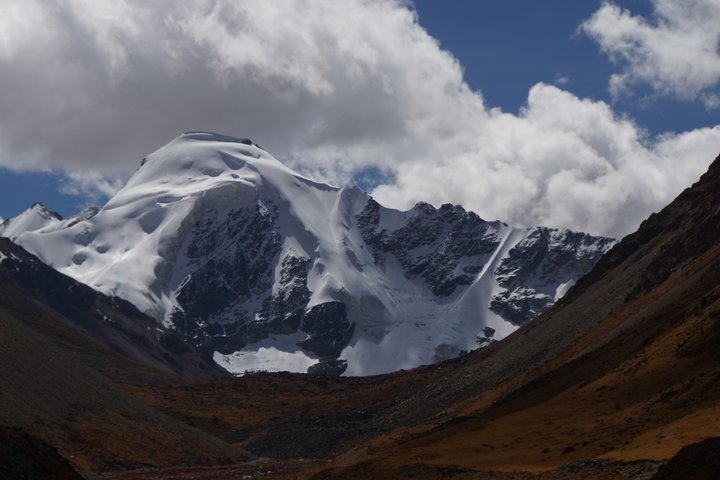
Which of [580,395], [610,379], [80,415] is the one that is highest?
[80,415]

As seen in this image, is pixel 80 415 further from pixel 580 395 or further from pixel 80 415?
pixel 580 395

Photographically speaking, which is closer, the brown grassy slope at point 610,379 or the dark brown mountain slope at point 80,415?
the brown grassy slope at point 610,379

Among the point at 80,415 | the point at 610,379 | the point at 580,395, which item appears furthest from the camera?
the point at 80,415

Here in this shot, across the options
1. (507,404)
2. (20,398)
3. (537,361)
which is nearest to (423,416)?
(537,361)

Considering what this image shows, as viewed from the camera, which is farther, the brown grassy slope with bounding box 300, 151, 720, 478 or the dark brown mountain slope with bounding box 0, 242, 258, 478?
the dark brown mountain slope with bounding box 0, 242, 258, 478

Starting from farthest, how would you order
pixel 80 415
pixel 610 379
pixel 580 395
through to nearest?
pixel 80 415 → pixel 580 395 → pixel 610 379

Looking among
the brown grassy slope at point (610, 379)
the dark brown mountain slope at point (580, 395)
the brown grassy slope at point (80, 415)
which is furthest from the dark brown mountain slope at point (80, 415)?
the brown grassy slope at point (610, 379)

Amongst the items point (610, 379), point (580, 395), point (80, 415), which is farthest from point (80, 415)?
point (610, 379)

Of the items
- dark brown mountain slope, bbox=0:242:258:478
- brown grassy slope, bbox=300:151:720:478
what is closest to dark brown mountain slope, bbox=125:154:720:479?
brown grassy slope, bbox=300:151:720:478

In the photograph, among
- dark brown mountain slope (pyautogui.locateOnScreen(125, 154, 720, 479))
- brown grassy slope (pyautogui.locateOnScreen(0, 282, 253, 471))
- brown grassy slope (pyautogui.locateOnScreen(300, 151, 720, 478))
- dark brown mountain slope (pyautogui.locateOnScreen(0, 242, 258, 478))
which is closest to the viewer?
dark brown mountain slope (pyautogui.locateOnScreen(125, 154, 720, 479))

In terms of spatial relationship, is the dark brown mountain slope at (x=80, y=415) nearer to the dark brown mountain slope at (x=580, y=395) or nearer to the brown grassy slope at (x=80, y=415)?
the brown grassy slope at (x=80, y=415)

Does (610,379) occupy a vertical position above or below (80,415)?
below

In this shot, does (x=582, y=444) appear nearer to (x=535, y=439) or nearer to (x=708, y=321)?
(x=535, y=439)

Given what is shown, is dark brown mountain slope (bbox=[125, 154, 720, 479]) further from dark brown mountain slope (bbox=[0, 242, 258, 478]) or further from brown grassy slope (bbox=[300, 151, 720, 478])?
dark brown mountain slope (bbox=[0, 242, 258, 478])
